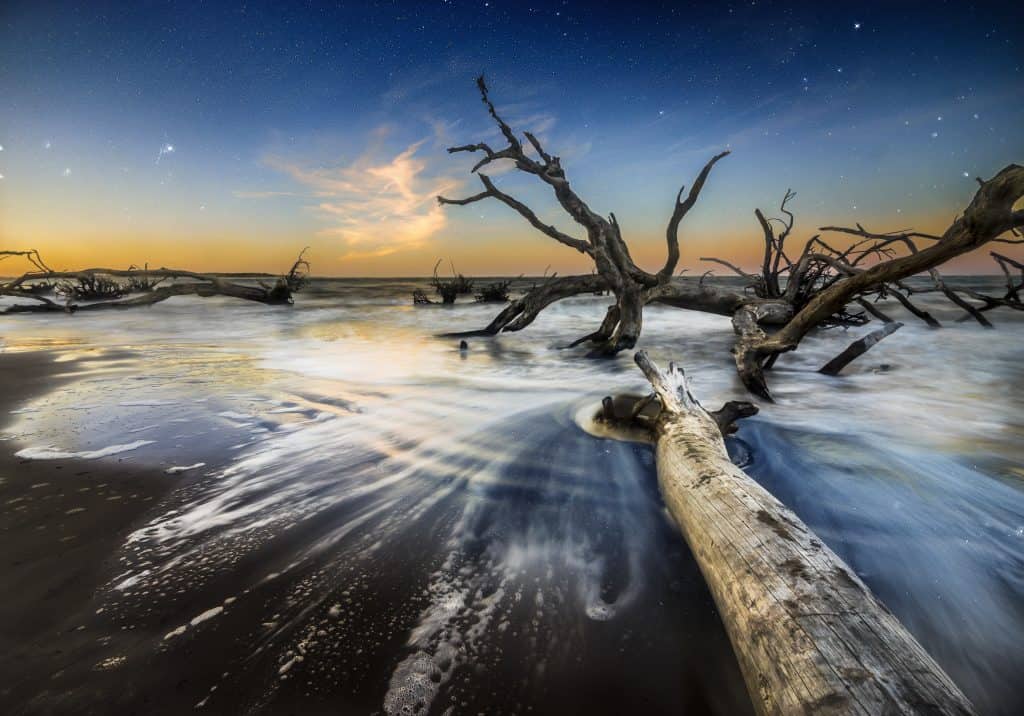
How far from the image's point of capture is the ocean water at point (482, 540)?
3.90ft

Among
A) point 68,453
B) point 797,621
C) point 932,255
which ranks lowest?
point 68,453

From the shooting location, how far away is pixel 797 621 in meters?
0.97

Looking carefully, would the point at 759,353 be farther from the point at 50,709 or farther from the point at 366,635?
the point at 50,709

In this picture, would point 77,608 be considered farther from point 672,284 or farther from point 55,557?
point 672,284

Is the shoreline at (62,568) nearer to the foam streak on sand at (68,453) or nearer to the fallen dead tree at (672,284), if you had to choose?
the foam streak on sand at (68,453)

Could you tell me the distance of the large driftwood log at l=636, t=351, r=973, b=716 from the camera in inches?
31.0

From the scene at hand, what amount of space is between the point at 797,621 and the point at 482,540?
116 cm

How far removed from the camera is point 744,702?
1.12 m

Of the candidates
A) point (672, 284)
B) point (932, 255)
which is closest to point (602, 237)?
point (672, 284)

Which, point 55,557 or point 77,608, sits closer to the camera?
point 77,608

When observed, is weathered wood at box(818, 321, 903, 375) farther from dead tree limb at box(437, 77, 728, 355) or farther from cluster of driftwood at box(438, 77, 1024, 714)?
dead tree limb at box(437, 77, 728, 355)

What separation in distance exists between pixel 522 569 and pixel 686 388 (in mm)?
1988

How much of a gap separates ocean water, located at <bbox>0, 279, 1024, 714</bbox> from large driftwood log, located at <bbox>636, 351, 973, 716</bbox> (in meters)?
0.23

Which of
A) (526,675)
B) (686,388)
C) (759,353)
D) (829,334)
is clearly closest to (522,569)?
(526,675)
